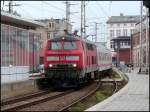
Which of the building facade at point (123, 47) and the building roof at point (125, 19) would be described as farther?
the building roof at point (125, 19)

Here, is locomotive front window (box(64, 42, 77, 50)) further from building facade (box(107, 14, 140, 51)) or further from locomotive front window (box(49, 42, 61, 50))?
building facade (box(107, 14, 140, 51))

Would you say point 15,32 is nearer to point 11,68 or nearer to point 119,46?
point 11,68

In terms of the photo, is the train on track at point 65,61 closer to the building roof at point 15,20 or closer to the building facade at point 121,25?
the building roof at point 15,20

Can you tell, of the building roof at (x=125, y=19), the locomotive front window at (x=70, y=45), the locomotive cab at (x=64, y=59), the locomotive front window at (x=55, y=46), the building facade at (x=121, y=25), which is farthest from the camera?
the building facade at (x=121, y=25)

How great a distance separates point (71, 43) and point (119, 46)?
8909 cm

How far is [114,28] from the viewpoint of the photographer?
13488cm

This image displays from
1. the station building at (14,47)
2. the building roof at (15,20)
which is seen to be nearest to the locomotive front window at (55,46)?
the station building at (14,47)

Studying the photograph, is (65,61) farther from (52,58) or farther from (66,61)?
(52,58)

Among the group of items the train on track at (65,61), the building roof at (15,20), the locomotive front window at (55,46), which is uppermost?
the building roof at (15,20)

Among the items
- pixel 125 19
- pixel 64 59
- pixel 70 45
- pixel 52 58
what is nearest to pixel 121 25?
pixel 125 19

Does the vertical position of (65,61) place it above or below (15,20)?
below

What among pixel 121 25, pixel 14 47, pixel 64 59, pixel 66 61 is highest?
pixel 121 25

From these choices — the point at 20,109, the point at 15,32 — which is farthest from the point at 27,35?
the point at 20,109

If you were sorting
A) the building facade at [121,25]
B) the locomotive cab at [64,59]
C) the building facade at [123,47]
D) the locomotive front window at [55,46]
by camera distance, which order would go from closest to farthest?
the locomotive cab at [64,59] → the locomotive front window at [55,46] → the building facade at [123,47] → the building facade at [121,25]
